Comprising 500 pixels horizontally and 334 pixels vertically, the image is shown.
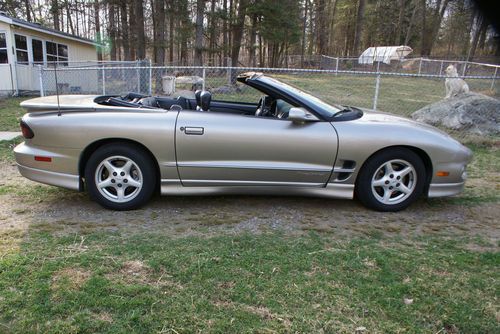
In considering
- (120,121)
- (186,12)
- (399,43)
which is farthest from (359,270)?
(399,43)

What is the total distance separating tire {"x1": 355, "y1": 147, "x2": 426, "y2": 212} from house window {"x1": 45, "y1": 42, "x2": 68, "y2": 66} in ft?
52.1

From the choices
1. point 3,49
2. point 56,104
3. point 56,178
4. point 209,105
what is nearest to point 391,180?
point 209,105

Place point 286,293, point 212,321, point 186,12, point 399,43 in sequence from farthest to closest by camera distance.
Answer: point 399,43 < point 186,12 < point 286,293 < point 212,321

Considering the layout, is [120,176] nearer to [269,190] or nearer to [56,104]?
[56,104]

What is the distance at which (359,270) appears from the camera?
2.75 metres

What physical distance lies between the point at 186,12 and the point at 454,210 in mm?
18585

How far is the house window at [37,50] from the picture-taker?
1536 centimetres

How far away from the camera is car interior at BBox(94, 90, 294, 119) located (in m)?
3.94

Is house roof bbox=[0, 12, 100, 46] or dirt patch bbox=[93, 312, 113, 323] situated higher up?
house roof bbox=[0, 12, 100, 46]

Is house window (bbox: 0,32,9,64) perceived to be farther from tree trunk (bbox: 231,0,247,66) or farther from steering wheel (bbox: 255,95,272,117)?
steering wheel (bbox: 255,95,272,117)

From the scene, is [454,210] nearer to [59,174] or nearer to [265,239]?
[265,239]

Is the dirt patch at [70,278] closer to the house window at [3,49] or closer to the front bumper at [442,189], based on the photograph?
the front bumper at [442,189]

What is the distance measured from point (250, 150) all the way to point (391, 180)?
4.73ft

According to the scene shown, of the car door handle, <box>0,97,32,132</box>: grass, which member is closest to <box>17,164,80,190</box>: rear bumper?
the car door handle
